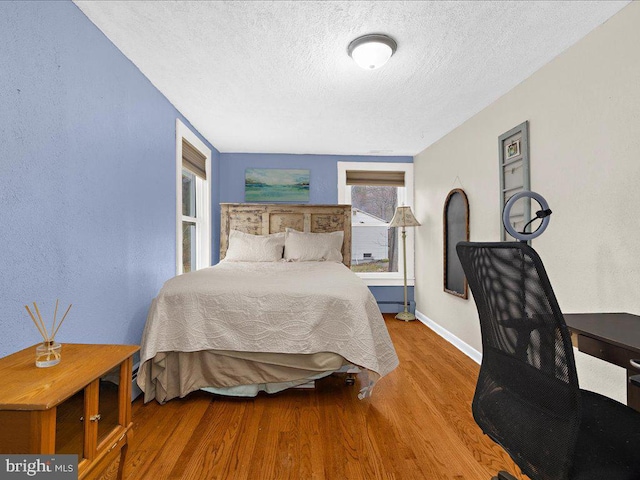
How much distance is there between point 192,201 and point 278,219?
1.10 meters

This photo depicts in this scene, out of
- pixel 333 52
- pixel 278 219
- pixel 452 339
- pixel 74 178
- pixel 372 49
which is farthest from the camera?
pixel 278 219

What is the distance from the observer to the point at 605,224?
1.86m

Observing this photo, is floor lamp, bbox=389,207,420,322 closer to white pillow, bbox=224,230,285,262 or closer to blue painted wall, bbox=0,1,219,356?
white pillow, bbox=224,230,285,262

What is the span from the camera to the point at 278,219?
4.50m

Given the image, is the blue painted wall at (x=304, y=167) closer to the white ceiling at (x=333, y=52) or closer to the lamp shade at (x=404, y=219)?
the lamp shade at (x=404, y=219)

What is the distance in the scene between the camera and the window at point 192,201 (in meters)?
3.22

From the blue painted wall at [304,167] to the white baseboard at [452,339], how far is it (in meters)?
0.52

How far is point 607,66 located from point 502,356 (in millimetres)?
1797

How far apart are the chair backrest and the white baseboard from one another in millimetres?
2079

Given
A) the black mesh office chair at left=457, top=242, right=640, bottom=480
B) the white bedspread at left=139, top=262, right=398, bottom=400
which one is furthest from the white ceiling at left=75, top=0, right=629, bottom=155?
the white bedspread at left=139, top=262, right=398, bottom=400

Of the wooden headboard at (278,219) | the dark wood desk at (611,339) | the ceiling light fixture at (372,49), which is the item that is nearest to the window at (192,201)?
the wooden headboard at (278,219)

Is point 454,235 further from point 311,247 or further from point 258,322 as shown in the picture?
point 258,322

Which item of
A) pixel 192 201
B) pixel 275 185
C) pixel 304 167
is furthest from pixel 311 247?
pixel 192 201

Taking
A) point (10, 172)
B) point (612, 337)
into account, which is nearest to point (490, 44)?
point (612, 337)
